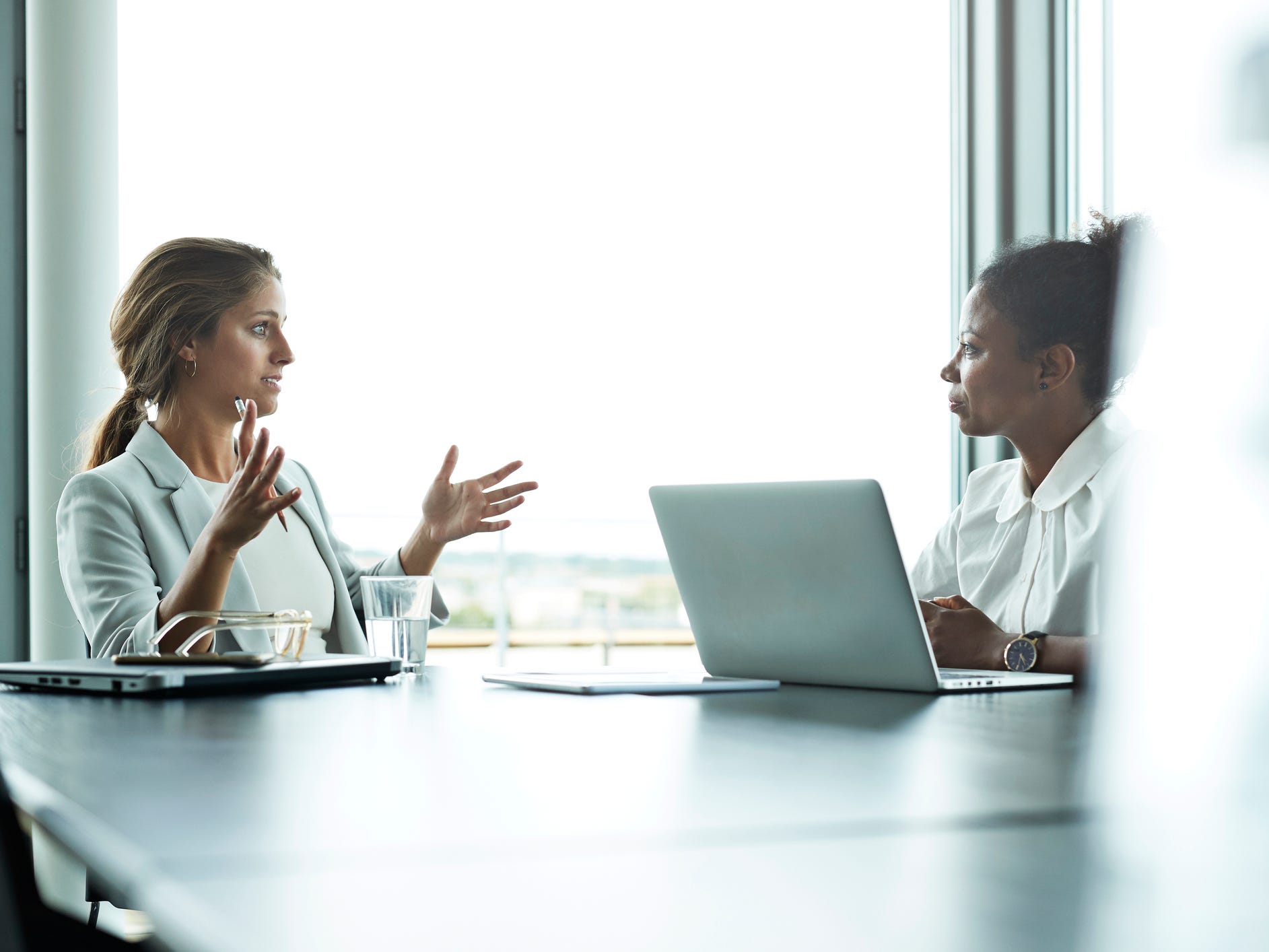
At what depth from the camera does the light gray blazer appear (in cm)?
171

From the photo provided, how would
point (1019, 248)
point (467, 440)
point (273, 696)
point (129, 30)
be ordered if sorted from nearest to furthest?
1. point (273, 696)
2. point (1019, 248)
3. point (129, 30)
4. point (467, 440)

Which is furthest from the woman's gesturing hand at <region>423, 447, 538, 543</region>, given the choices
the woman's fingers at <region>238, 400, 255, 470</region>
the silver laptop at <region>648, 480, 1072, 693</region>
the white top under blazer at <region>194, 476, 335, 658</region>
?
the silver laptop at <region>648, 480, 1072, 693</region>

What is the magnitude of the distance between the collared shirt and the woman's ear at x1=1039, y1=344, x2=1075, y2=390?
0.30 feet

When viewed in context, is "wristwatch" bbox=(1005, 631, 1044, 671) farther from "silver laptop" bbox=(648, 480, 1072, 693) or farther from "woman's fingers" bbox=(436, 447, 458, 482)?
"woman's fingers" bbox=(436, 447, 458, 482)

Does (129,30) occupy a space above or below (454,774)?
above

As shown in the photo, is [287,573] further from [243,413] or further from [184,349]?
[184,349]

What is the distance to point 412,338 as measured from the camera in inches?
190

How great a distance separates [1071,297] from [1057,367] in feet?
0.41

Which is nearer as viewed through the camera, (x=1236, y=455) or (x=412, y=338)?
(x=1236, y=455)

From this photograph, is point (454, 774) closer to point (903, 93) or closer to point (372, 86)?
point (903, 93)

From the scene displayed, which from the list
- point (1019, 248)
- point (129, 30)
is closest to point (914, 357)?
point (1019, 248)

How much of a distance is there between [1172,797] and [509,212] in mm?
4343

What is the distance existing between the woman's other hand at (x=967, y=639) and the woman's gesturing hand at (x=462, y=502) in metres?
0.76

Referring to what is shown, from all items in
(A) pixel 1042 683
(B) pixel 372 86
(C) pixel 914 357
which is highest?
(B) pixel 372 86
